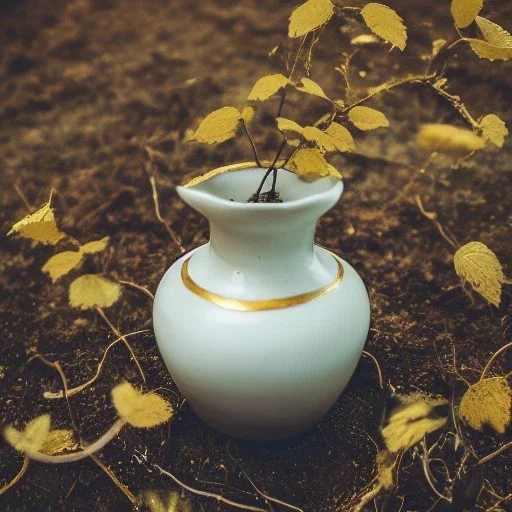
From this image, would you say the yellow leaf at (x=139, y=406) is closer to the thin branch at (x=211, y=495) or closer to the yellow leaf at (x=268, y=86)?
the thin branch at (x=211, y=495)

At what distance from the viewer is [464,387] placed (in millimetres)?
872

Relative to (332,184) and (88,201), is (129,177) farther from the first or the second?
(332,184)

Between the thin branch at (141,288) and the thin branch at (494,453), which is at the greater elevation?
the thin branch at (141,288)

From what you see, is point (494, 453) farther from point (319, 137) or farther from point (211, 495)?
point (319, 137)

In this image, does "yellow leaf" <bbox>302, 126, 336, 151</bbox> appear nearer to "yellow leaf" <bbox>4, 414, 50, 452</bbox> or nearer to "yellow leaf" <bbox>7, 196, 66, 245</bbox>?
"yellow leaf" <bbox>7, 196, 66, 245</bbox>

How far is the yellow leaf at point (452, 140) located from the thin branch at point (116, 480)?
573mm

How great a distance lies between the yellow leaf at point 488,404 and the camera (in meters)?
0.76

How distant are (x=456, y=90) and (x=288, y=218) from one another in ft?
2.68

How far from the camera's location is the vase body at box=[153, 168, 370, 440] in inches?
24.7

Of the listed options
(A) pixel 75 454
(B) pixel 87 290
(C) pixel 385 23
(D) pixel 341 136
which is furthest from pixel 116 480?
(C) pixel 385 23

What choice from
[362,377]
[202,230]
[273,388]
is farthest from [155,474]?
[202,230]

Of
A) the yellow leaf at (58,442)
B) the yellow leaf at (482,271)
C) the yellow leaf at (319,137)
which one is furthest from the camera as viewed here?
the yellow leaf at (58,442)

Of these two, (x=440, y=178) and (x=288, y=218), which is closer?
(x=288, y=218)

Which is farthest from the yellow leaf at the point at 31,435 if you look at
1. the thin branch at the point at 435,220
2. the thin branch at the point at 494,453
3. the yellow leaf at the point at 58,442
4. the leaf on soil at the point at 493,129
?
the thin branch at the point at 435,220
